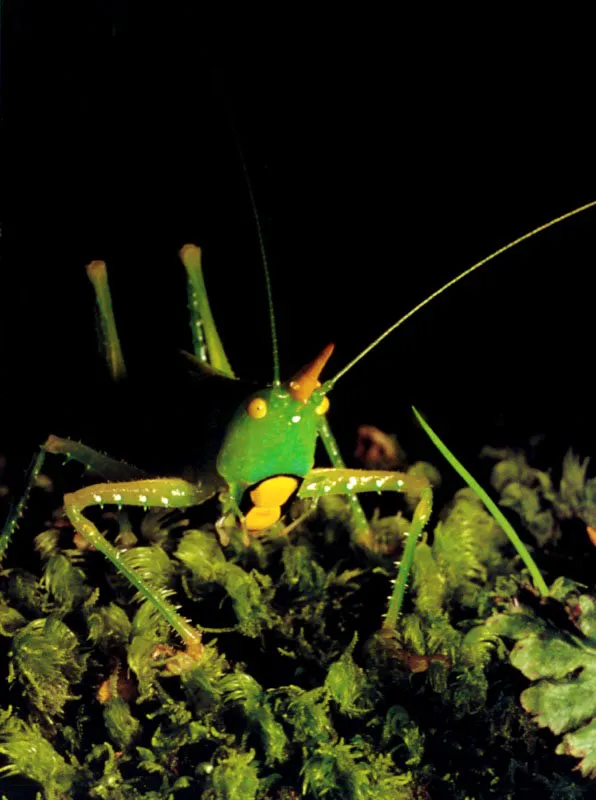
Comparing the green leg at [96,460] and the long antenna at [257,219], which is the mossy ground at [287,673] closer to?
the green leg at [96,460]

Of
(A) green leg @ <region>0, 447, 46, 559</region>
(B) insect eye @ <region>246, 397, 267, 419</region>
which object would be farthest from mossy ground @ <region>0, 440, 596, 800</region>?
(B) insect eye @ <region>246, 397, 267, 419</region>

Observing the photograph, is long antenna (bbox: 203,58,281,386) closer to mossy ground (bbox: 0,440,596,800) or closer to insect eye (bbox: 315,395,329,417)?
insect eye (bbox: 315,395,329,417)

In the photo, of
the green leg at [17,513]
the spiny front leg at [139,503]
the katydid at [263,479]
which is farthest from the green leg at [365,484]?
the green leg at [17,513]

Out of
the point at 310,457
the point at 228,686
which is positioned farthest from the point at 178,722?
the point at 310,457

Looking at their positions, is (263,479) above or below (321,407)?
below

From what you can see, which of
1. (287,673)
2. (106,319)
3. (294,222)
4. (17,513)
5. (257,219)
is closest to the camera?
(287,673)

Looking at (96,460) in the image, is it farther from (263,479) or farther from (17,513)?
(263,479)

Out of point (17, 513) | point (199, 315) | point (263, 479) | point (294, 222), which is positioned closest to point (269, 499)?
point (263, 479)

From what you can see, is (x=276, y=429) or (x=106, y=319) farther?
(x=106, y=319)

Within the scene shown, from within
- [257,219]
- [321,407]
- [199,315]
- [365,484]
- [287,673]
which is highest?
[257,219]
